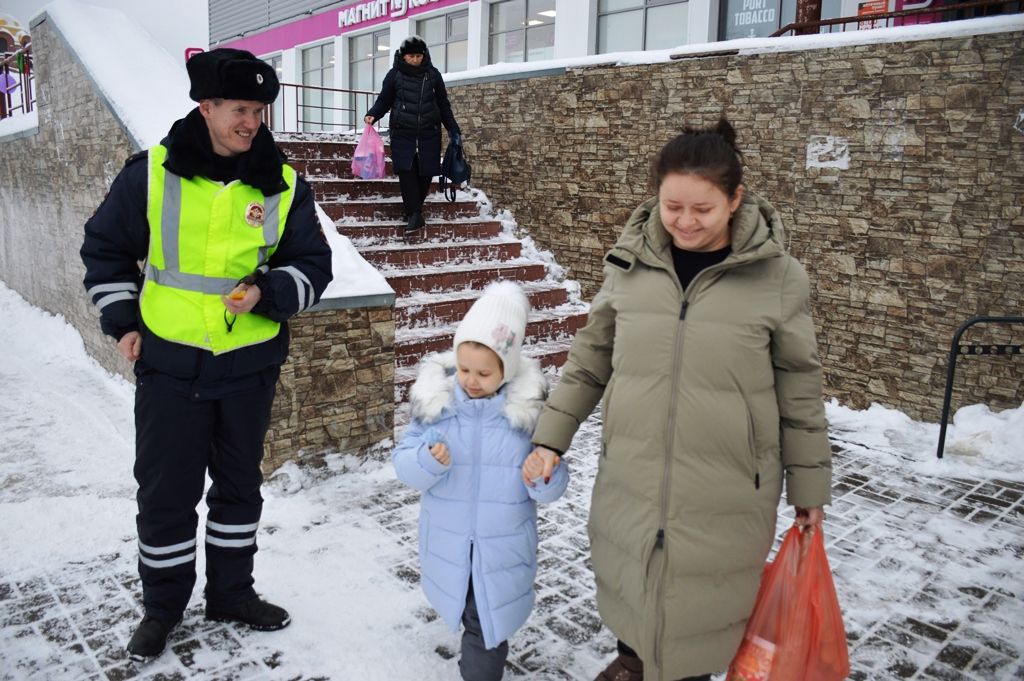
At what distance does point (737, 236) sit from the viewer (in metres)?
2.17

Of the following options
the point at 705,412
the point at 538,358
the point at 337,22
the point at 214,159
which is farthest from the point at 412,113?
the point at 337,22

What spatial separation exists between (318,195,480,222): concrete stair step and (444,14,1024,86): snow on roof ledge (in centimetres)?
163

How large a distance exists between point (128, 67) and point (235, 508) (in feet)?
15.9

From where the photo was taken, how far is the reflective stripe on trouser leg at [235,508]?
121 inches

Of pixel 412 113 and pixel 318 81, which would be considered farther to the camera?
pixel 318 81

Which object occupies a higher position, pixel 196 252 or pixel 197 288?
pixel 196 252

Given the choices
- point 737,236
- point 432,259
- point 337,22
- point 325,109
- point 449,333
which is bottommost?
point 449,333

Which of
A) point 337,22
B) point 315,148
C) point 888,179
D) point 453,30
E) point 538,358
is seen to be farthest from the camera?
point 337,22

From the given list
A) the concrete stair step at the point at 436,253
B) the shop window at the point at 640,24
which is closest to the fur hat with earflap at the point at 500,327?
the concrete stair step at the point at 436,253

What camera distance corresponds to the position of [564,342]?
7410mm

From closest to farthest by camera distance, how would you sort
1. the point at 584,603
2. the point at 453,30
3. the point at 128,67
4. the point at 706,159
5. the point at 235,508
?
the point at 706,159, the point at 235,508, the point at 584,603, the point at 128,67, the point at 453,30

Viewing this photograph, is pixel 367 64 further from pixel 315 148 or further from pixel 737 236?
pixel 737 236

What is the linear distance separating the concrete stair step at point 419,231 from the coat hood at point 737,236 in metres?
5.11

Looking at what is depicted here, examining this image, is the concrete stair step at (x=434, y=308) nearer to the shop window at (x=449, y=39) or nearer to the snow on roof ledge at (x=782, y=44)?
the snow on roof ledge at (x=782, y=44)
